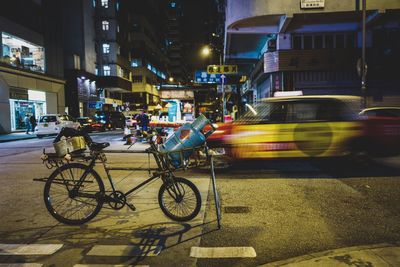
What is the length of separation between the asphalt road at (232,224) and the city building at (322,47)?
50.8ft

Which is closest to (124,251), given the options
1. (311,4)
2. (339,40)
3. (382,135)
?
(382,135)

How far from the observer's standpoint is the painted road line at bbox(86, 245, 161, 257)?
13.5 ft

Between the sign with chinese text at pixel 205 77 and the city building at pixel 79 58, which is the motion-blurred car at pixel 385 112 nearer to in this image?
the sign with chinese text at pixel 205 77

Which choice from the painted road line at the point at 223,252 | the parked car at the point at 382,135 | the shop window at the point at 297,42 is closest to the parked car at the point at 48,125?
the shop window at the point at 297,42

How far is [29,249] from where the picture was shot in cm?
428

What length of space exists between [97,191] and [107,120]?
32.6 m

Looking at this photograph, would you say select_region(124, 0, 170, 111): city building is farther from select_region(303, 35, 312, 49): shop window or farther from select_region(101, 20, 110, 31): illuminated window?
select_region(303, 35, 312, 49): shop window

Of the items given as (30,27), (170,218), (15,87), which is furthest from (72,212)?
(30,27)

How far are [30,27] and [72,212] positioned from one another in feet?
118

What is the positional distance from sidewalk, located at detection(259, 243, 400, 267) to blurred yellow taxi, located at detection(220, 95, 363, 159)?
491 cm

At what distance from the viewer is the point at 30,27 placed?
Result: 35.8 m

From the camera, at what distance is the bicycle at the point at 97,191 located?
5.15 m

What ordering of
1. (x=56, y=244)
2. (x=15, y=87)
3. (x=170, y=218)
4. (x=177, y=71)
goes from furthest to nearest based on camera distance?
1. (x=177, y=71)
2. (x=15, y=87)
3. (x=170, y=218)
4. (x=56, y=244)

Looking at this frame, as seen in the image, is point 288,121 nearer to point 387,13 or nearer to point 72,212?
point 72,212
